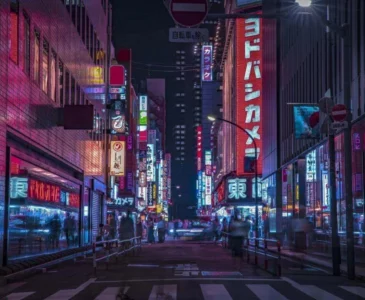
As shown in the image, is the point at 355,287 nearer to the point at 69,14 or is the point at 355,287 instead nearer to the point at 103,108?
the point at 69,14

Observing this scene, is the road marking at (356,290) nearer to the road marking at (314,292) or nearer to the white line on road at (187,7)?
the road marking at (314,292)

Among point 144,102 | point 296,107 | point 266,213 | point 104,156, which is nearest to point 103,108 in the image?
point 104,156

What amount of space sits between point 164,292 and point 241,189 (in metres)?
51.8

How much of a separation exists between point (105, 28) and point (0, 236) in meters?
32.6

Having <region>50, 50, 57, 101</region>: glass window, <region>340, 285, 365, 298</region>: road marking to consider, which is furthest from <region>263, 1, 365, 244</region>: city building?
<region>50, 50, 57, 101</region>: glass window

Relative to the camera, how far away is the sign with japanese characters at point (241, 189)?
6588cm

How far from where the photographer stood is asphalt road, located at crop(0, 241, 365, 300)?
14.6 meters

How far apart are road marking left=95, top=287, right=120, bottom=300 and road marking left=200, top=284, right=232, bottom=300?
1.91 m

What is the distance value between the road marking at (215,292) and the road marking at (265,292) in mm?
659

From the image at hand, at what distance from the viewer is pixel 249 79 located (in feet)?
204

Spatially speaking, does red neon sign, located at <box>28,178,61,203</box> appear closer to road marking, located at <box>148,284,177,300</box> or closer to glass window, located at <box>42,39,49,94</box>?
glass window, located at <box>42,39,49,94</box>

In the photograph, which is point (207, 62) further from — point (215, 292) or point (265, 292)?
point (215, 292)

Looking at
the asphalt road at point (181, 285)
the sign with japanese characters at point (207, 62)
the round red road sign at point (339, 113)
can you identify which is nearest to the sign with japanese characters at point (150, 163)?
the sign with japanese characters at point (207, 62)

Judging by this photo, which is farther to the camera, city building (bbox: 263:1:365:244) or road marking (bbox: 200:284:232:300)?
city building (bbox: 263:1:365:244)
